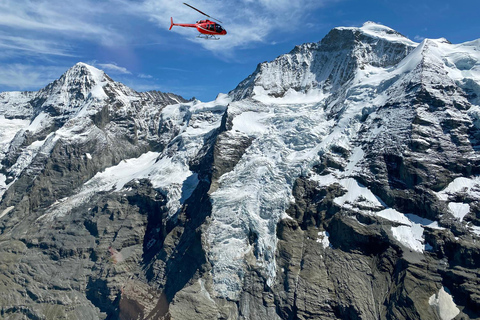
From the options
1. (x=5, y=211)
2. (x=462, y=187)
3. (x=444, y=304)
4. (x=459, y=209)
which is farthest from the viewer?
(x=5, y=211)

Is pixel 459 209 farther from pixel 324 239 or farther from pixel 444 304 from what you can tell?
pixel 324 239

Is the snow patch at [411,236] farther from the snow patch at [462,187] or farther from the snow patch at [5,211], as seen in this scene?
the snow patch at [5,211]

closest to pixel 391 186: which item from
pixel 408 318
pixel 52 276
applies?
pixel 408 318

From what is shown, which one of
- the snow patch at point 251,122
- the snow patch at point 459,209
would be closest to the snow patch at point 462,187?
the snow patch at point 459,209

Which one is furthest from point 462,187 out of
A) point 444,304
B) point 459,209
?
point 444,304

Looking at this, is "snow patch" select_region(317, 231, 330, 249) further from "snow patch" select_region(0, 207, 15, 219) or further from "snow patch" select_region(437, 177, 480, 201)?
"snow patch" select_region(0, 207, 15, 219)

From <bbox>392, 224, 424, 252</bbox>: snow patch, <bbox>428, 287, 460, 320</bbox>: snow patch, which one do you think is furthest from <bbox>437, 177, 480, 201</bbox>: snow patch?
<bbox>428, 287, 460, 320</bbox>: snow patch
